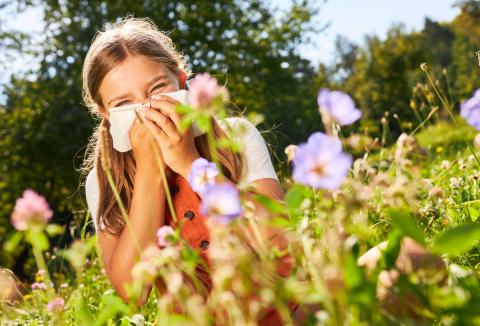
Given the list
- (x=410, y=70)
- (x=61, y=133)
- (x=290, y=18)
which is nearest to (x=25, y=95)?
(x=61, y=133)

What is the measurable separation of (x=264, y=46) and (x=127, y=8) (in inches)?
134

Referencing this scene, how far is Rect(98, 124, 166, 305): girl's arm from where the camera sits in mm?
1404

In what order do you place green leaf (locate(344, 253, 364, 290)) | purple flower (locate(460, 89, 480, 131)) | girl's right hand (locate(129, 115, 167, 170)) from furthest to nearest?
girl's right hand (locate(129, 115, 167, 170)) → purple flower (locate(460, 89, 480, 131)) → green leaf (locate(344, 253, 364, 290))

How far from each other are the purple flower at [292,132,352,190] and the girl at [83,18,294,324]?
0.76 meters

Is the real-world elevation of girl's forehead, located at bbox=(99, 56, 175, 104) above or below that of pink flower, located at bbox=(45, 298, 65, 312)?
above

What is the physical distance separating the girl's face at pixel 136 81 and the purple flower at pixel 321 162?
4.23ft

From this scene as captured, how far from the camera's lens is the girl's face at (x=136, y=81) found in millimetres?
1630

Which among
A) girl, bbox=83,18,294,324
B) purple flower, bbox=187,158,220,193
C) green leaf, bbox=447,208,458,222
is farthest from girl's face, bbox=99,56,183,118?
green leaf, bbox=447,208,458,222

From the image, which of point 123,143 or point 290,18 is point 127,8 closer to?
point 290,18

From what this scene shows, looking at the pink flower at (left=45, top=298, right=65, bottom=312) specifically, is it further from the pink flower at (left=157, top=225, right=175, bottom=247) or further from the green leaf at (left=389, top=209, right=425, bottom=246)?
the green leaf at (left=389, top=209, right=425, bottom=246)

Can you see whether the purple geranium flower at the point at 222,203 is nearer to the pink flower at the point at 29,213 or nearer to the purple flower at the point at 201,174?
the purple flower at the point at 201,174

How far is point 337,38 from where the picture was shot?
5131cm

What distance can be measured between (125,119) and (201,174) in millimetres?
979

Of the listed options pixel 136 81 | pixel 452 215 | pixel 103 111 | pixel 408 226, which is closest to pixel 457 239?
pixel 408 226
